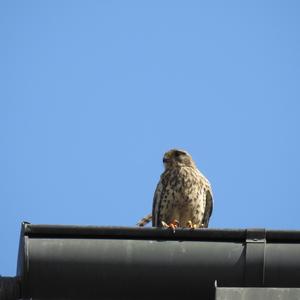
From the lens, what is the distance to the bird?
9.34 metres

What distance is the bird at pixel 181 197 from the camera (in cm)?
934

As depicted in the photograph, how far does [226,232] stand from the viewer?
487 centimetres

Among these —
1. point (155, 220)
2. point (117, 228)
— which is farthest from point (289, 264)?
point (155, 220)

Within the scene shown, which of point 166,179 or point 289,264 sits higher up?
point 166,179

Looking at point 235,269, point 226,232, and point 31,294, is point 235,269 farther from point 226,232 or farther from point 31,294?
point 31,294

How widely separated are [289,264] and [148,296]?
0.76m

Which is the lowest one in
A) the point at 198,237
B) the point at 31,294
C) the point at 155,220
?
the point at 31,294

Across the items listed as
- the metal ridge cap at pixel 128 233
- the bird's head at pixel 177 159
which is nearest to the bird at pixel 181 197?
the bird's head at pixel 177 159

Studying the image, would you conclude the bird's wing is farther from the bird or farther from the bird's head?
the bird's head

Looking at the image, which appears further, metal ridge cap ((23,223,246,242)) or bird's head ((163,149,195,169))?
bird's head ((163,149,195,169))

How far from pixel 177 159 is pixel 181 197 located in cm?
67

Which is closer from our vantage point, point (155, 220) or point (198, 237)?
point (198, 237)

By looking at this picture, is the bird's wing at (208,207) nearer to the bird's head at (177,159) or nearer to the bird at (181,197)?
the bird at (181,197)

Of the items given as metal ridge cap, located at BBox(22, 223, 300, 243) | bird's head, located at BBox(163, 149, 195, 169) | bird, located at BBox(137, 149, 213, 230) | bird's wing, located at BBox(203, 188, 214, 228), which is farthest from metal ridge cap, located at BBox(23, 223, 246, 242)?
bird's head, located at BBox(163, 149, 195, 169)
